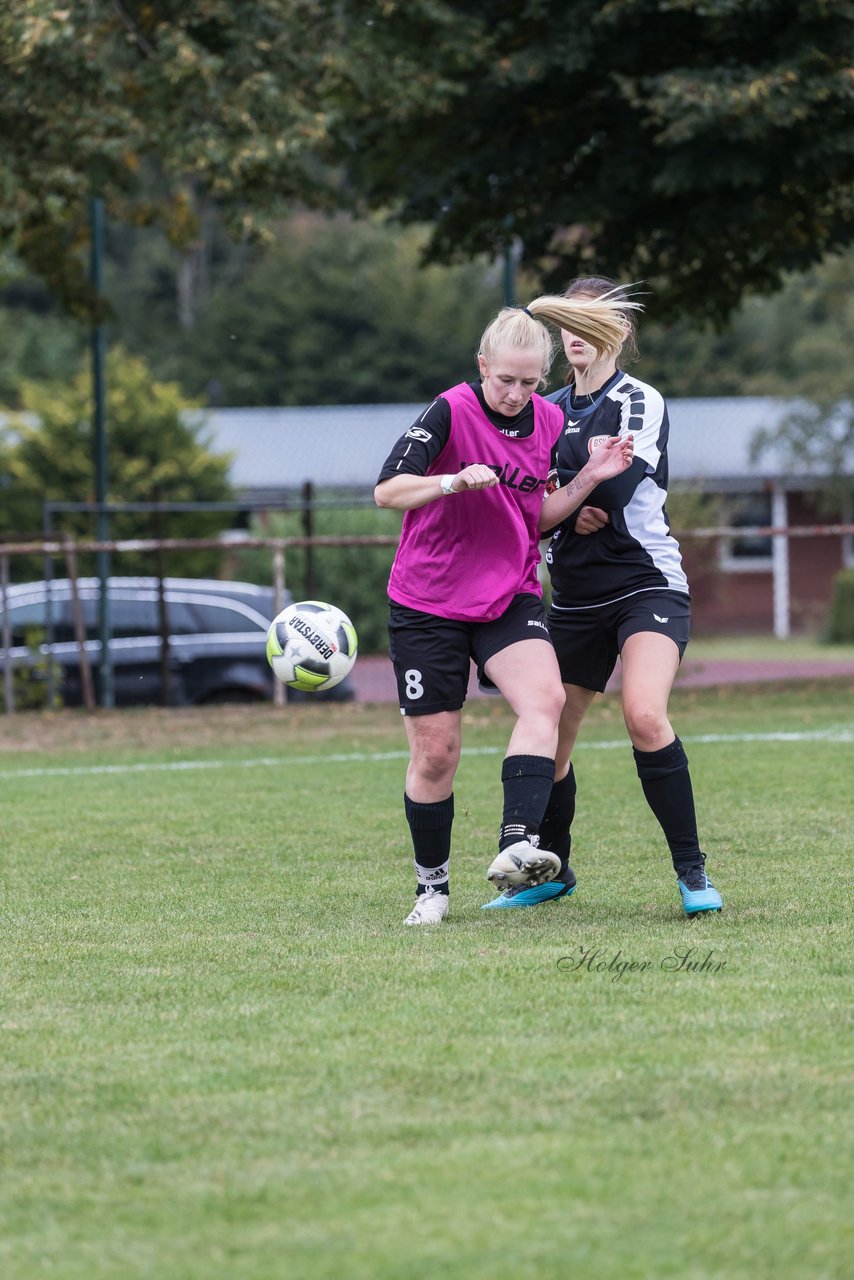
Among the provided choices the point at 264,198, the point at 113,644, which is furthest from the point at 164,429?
the point at 264,198

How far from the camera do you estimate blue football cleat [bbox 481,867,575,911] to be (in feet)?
19.8

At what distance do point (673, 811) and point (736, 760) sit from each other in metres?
4.95

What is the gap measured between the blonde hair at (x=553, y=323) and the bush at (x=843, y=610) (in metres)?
22.5

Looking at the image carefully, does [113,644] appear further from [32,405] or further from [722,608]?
[722,608]

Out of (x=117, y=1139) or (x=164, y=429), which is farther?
(x=164, y=429)

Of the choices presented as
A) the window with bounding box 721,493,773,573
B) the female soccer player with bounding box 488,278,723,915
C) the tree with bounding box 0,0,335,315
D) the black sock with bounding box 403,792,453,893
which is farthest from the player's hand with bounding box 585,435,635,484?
the window with bounding box 721,493,773,573

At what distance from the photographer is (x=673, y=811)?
223 inches

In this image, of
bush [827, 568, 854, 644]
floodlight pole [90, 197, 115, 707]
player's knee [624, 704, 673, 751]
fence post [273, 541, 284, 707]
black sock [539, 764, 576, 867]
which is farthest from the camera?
bush [827, 568, 854, 644]

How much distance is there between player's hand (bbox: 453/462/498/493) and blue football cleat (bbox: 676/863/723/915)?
1506 millimetres

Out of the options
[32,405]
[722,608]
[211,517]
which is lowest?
[722,608]

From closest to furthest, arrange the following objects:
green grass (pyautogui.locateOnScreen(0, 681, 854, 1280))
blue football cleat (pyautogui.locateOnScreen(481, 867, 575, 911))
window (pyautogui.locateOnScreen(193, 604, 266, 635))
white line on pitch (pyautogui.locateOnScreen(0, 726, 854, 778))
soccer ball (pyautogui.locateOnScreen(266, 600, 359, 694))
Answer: green grass (pyautogui.locateOnScreen(0, 681, 854, 1280)) → blue football cleat (pyautogui.locateOnScreen(481, 867, 575, 911)) → soccer ball (pyautogui.locateOnScreen(266, 600, 359, 694)) → white line on pitch (pyautogui.locateOnScreen(0, 726, 854, 778)) → window (pyautogui.locateOnScreen(193, 604, 266, 635))

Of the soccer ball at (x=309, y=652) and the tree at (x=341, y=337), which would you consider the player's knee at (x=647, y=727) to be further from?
the tree at (x=341, y=337)

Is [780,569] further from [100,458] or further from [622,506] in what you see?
[622,506]

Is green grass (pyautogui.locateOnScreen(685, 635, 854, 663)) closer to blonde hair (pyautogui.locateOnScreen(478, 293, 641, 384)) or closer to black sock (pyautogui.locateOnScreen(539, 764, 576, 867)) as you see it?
black sock (pyautogui.locateOnScreen(539, 764, 576, 867))
